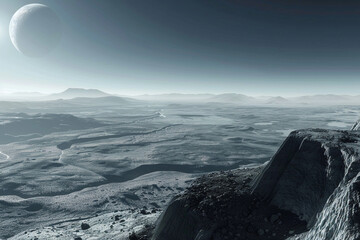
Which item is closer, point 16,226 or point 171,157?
point 16,226

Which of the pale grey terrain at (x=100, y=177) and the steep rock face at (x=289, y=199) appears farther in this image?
the pale grey terrain at (x=100, y=177)

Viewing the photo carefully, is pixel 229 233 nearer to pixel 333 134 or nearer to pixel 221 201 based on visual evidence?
pixel 221 201

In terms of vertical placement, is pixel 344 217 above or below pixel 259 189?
above

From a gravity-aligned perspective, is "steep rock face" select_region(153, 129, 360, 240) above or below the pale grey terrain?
above

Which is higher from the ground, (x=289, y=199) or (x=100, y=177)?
(x=289, y=199)

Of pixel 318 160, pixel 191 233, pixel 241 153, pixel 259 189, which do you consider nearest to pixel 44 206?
pixel 191 233

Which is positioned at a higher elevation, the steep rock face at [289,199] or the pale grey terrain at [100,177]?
the steep rock face at [289,199]

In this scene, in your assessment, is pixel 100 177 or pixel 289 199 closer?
pixel 289 199

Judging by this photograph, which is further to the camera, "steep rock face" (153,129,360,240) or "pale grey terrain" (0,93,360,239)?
"pale grey terrain" (0,93,360,239)
